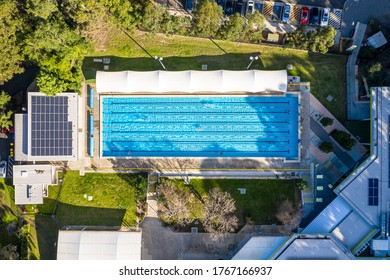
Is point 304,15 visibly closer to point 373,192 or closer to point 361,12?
point 361,12

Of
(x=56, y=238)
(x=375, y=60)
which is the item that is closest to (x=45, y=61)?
(x=56, y=238)

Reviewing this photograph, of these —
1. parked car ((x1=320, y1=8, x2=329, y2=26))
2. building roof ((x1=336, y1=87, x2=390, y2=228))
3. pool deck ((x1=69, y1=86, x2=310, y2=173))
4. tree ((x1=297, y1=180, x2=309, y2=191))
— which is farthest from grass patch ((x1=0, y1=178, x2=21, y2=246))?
parked car ((x1=320, y1=8, x2=329, y2=26))

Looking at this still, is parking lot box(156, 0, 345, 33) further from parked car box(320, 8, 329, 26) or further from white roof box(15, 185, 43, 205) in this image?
white roof box(15, 185, 43, 205)

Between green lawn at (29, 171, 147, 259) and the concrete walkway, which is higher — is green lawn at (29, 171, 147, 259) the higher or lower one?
the lower one

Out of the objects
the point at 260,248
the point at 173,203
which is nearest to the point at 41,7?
the point at 173,203

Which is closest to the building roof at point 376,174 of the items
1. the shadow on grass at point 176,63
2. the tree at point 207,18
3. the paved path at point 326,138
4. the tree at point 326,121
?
the paved path at point 326,138

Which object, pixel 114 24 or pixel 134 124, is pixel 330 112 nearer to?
pixel 134 124
